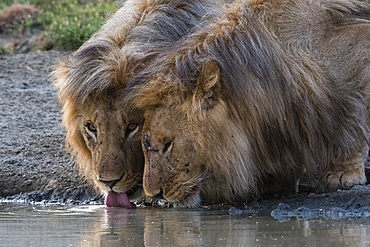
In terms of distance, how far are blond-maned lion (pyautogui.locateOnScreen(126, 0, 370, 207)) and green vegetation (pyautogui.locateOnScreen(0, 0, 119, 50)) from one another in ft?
15.9

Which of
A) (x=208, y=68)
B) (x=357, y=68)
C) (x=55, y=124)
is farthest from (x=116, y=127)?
(x=55, y=124)

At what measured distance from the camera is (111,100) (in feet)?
16.4

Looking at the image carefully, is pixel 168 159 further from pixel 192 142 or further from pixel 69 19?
pixel 69 19

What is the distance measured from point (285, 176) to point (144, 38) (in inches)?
47.6

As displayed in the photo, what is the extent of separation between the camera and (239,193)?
4.85 m

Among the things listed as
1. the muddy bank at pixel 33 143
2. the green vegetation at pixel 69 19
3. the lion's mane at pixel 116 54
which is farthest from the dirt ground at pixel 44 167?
the green vegetation at pixel 69 19

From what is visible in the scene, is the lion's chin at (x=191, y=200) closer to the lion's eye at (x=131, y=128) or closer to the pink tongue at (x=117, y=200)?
the pink tongue at (x=117, y=200)

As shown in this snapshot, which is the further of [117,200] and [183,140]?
[117,200]

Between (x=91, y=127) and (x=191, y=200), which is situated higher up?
(x=91, y=127)

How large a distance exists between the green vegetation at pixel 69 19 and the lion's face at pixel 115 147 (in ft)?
15.2

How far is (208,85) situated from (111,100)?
741mm

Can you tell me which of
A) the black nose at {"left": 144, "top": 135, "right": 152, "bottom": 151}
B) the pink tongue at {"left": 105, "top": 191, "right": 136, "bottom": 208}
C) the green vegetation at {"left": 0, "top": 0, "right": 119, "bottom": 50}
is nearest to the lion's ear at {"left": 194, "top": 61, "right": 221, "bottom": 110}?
the black nose at {"left": 144, "top": 135, "right": 152, "bottom": 151}

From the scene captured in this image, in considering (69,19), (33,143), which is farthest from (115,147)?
(69,19)

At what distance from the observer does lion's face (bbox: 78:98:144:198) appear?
194 inches
